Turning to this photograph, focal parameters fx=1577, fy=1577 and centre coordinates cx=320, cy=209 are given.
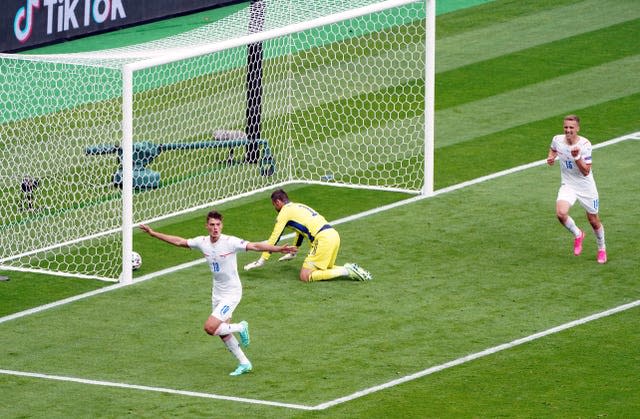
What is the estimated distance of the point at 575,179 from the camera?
18.5m

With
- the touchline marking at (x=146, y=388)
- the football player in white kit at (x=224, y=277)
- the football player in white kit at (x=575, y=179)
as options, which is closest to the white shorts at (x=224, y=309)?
the football player in white kit at (x=224, y=277)

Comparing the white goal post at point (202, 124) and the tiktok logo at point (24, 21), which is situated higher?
the tiktok logo at point (24, 21)

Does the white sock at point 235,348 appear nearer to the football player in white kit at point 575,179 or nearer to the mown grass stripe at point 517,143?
the football player in white kit at point 575,179

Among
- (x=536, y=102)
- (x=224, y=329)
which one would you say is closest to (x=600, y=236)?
(x=224, y=329)

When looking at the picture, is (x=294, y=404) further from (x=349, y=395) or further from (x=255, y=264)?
(x=255, y=264)

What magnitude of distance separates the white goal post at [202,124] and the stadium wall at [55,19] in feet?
3.11

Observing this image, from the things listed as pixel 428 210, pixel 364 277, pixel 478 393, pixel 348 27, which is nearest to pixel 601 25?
pixel 348 27

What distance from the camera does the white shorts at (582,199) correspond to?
60.2 ft

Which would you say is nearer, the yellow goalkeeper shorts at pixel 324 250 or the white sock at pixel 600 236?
the yellow goalkeeper shorts at pixel 324 250

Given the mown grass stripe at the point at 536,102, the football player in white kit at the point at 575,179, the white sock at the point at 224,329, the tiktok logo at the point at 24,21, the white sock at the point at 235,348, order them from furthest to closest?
the mown grass stripe at the point at 536,102 → the tiktok logo at the point at 24,21 → the football player in white kit at the point at 575,179 → the white sock at the point at 235,348 → the white sock at the point at 224,329

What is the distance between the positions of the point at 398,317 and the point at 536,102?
9968mm

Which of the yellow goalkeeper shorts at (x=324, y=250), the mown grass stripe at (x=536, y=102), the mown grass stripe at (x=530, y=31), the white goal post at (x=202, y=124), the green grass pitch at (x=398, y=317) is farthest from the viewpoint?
the mown grass stripe at (x=530, y=31)

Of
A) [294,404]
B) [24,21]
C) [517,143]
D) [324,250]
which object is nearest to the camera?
[294,404]

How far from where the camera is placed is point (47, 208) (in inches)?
790
